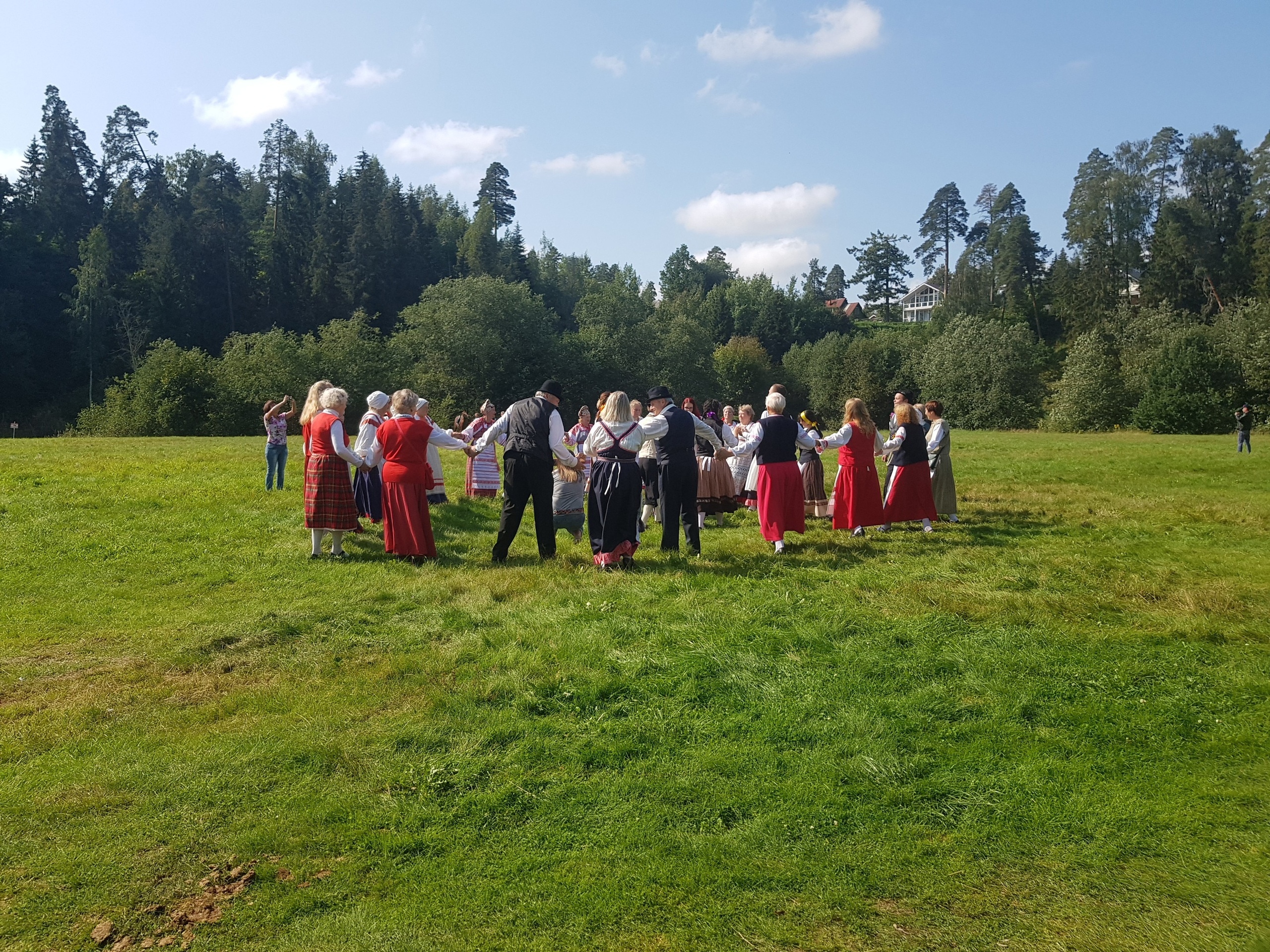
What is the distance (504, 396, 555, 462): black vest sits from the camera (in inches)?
424

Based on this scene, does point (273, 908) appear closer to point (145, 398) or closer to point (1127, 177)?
point (145, 398)

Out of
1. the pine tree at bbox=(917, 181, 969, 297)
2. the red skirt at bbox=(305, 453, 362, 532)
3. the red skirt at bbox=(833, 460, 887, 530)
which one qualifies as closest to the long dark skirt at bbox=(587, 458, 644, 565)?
the red skirt at bbox=(305, 453, 362, 532)

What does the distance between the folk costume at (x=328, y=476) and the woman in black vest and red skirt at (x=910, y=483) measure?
8.14 m

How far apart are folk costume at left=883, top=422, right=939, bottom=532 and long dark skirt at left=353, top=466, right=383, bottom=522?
8.03 meters

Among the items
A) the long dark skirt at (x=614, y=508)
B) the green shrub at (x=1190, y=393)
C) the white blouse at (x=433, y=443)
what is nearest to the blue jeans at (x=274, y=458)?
the white blouse at (x=433, y=443)

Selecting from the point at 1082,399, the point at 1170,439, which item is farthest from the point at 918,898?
the point at 1082,399

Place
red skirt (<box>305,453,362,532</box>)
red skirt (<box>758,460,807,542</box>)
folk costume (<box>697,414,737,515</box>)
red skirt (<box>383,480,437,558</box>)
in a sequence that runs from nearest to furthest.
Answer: red skirt (<box>383,480,437,558</box>) → red skirt (<box>305,453,362,532</box>) → red skirt (<box>758,460,807,542</box>) → folk costume (<box>697,414,737,515</box>)

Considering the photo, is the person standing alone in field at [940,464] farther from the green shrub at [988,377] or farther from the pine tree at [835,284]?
the pine tree at [835,284]

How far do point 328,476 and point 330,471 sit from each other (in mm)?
85

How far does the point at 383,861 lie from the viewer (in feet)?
14.0

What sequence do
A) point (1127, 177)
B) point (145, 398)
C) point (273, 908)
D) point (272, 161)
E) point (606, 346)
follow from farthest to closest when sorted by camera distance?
point (272, 161) < point (1127, 177) < point (606, 346) < point (145, 398) < point (273, 908)

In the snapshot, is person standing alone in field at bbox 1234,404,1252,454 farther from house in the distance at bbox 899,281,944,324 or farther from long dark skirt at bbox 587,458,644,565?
house in the distance at bbox 899,281,944,324

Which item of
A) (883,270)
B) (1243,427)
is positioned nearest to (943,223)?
(883,270)

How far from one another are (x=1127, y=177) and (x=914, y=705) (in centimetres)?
9512
